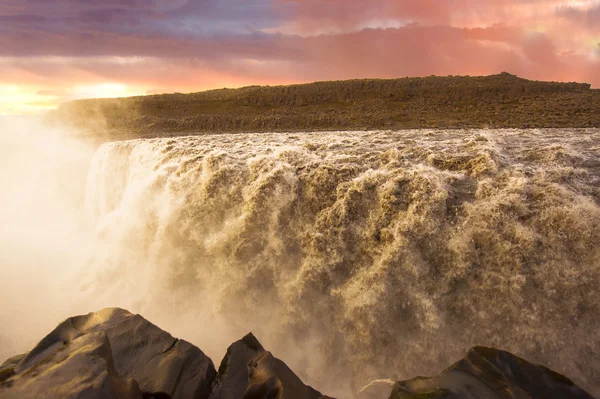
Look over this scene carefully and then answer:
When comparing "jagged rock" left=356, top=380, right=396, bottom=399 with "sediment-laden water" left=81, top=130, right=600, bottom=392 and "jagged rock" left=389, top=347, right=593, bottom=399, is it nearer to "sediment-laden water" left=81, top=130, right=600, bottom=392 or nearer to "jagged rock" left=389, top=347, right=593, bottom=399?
"sediment-laden water" left=81, top=130, right=600, bottom=392

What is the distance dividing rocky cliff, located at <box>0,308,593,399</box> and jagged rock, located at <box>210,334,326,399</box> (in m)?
0.01

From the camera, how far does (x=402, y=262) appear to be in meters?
6.36

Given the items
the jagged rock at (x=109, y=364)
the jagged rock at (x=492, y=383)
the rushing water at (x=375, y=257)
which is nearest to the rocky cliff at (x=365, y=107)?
the rushing water at (x=375, y=257)

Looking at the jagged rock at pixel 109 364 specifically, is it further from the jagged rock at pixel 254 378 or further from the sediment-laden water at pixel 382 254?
the sediment-laden water at pixel 382 254

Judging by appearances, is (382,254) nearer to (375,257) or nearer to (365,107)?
(375,257)

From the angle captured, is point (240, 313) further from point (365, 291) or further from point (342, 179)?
point (342, 179)

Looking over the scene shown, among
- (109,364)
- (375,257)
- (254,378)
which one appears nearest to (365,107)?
(375,257)

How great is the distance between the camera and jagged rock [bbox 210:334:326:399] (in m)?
4.29

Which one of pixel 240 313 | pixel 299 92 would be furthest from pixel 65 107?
pixel 240 313

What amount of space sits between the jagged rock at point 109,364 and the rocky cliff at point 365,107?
17121 mm

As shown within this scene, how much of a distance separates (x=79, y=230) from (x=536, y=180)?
16091mm

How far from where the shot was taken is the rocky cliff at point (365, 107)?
21.5 meters

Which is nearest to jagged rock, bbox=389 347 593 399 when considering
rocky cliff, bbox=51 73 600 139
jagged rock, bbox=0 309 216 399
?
jagged rock, bbox=0 309 216 399

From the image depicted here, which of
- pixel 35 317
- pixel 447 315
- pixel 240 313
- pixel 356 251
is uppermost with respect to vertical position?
pixel 356 251
